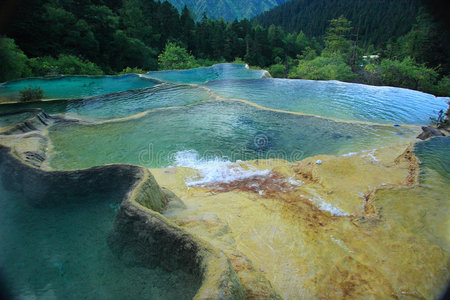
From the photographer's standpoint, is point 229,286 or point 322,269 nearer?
point 229,286

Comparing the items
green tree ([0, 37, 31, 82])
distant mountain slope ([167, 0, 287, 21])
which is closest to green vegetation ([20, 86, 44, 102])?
green tree ([0, 37, 31, 82])

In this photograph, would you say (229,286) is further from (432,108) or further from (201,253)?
(432,108)

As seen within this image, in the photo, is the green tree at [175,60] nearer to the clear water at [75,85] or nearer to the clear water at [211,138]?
the clear water at [75,85]

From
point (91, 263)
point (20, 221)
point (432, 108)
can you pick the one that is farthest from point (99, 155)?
point (432, 108)

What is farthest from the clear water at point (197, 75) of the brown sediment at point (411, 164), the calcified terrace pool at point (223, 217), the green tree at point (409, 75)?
the brown sediment at point (411, 164)

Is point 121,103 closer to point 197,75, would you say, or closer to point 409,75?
point 197,75

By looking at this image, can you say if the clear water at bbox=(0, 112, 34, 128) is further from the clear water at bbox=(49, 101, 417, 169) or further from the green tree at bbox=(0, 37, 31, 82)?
the green tree at bbox=(0, 37, 31, 82)

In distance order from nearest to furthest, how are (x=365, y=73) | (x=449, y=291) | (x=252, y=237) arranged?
(x=449, y=291) → (x=252, y=237) → (x=365, y=73)

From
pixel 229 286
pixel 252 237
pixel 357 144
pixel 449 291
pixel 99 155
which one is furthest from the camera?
pixel 357 144
